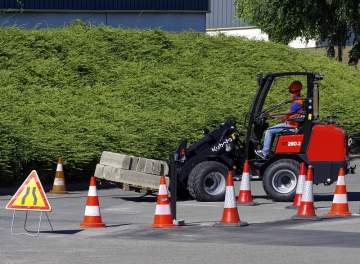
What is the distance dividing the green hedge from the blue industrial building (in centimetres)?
434

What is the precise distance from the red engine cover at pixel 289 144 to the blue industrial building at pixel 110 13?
14.2 metres

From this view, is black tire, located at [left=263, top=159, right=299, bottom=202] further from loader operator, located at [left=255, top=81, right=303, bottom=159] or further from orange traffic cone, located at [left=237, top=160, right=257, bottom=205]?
orange traffic cone, located at [left=237, top=160, right=257, bottom=205]

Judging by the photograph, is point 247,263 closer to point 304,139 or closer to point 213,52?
point 304,139

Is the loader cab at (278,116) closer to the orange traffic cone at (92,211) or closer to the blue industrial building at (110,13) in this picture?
the orange traffic cone at (92,211)

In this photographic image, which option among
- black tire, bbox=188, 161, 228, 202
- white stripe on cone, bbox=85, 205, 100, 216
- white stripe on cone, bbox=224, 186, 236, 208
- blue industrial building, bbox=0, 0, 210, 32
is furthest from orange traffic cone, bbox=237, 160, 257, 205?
blue industrial building, bbox=0, 0, 210, 32

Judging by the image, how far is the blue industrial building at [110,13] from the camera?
32375mm

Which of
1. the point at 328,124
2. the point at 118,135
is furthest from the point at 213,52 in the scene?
the point at 328,124

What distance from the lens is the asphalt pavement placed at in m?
11.4

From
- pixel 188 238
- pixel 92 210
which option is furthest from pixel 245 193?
pixel 188 238

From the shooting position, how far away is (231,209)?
14297mm

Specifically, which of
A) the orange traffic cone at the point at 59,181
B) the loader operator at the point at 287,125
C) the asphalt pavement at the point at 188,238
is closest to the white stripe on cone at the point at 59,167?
the orange traffic cone at the point at 59,181

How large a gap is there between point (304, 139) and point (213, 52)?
1181 centimetres

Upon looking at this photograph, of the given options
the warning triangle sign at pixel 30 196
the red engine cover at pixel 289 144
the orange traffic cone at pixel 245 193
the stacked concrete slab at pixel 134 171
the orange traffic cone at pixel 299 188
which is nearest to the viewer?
the warning triangle sign at pixel 30 196

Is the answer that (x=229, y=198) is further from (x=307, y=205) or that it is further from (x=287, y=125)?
(x=287, y=125)
